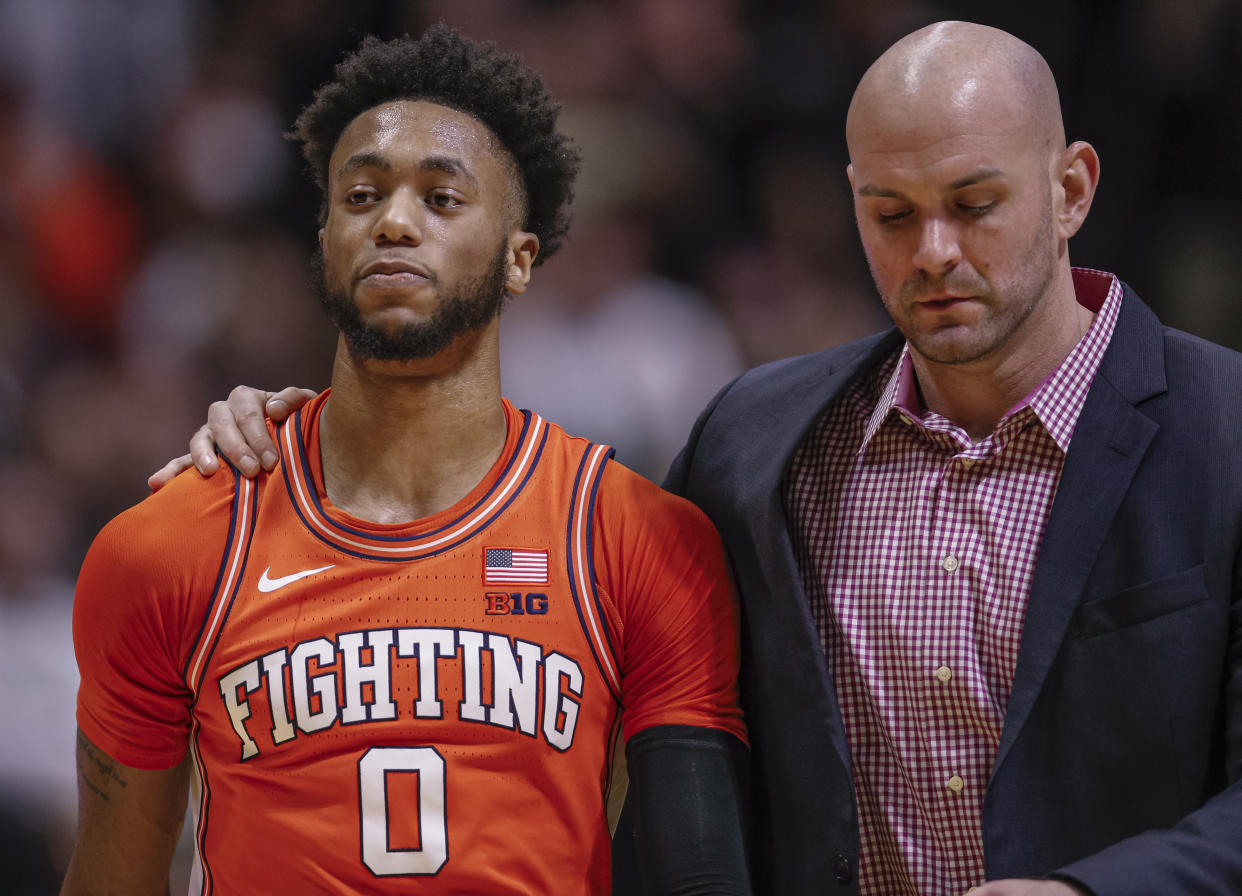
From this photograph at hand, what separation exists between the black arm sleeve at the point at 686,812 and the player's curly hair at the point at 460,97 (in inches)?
44.0

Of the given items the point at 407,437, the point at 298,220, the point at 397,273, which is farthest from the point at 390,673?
the point at 298,220

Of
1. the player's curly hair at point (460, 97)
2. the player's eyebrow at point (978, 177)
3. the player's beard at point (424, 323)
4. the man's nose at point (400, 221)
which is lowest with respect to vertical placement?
the player's beard at point (424, 323)

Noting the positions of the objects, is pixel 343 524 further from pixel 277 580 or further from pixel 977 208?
pixel 977 208

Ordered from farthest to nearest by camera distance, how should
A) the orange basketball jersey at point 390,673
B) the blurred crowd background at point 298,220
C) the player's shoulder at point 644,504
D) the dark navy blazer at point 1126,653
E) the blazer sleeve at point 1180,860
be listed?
1. the blurred crowd background at point 298,220
2. the player's shoulder at point 644,504
3. the orange basketball jersey at point 390,673
4. the dark navy blazer at point 1126,653
5. the blazer sleeve at point 1180,860

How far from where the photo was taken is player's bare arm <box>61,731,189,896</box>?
2424 mm

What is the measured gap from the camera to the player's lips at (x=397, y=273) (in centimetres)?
246

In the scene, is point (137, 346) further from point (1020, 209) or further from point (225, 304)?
point (1020, 209)

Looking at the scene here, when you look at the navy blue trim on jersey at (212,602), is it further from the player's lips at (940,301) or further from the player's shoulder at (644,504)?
the player's lips at (940,301)

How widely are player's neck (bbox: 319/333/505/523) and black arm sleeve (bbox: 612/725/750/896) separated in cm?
60

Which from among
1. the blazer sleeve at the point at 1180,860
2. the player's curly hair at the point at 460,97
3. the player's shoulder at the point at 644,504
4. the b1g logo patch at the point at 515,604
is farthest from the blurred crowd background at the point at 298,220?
the blazer sleeve at the point at 1180,860

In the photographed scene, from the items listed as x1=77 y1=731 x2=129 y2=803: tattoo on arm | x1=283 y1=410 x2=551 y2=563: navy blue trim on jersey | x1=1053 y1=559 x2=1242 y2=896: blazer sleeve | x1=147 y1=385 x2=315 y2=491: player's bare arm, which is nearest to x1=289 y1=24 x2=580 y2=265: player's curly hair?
x1=147 y1=385 x2=315 y2=491: player's bare arm

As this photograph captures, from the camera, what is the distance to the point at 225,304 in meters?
4.72

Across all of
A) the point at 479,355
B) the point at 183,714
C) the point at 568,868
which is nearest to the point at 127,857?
the point at 183,714

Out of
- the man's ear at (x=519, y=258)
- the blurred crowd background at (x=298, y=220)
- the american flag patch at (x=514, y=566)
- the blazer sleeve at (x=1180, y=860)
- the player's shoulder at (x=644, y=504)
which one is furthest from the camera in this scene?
the blurred crowd background at (x=298, y=220)
